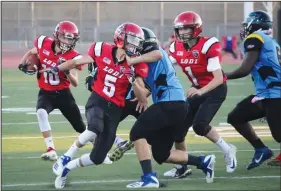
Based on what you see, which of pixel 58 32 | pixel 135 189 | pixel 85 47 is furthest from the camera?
pixel 85 47

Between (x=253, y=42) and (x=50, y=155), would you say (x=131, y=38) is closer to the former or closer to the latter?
(x=253, y=42)

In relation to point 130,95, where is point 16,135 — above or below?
below

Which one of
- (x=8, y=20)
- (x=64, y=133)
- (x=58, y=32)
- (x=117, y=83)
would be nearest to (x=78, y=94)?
(x=64, y=133)

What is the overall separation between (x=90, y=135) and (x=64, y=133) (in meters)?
4.17

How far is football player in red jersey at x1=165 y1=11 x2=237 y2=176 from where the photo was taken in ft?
27.6

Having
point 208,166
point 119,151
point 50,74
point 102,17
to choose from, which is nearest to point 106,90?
point 119,151

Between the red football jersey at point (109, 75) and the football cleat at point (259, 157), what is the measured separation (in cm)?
160

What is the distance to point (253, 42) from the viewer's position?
866cm

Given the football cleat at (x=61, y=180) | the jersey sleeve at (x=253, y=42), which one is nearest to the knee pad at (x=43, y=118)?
the football cleat at (x=61, y=180)

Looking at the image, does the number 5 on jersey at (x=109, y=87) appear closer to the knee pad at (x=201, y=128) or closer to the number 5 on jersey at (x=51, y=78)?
the knee pad at (x=201, y=128)

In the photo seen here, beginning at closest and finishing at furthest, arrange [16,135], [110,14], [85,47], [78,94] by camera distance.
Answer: [16,135] → [78,94] → [85,47] → [110,14]

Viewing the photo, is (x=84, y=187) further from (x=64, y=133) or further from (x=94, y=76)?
(x=64, y=133)

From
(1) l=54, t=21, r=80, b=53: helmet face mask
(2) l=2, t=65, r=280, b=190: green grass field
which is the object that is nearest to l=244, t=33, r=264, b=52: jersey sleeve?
(2) l=2, t=65, r=280, b=190: green grass field

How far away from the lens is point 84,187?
7.89 meters
